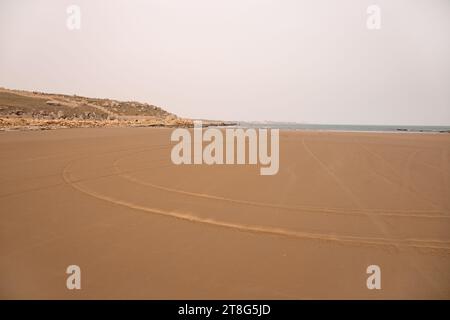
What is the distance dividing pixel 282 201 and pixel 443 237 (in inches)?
106

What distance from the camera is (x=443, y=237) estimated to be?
4.18 meters

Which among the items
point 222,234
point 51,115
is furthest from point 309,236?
point 51,115

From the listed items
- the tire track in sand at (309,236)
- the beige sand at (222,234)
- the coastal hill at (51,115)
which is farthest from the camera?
the coastal hill at (51,115)

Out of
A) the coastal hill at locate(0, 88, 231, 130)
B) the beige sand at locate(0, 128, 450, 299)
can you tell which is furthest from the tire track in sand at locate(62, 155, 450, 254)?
the coastal hill at locate(0, 88, 231, 130)

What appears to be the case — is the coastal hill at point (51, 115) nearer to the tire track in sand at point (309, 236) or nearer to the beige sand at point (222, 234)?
the beige sand at point (222, 234)

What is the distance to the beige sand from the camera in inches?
120

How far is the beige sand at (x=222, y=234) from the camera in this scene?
304 centimetres

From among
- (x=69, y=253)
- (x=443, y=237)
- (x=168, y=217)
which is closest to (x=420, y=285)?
(x=443, y=237)

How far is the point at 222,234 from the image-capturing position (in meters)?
4.15

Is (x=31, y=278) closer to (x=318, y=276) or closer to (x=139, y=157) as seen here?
(x=318, y=276)

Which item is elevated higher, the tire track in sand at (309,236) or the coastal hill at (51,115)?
the coastal hill at (51,115)

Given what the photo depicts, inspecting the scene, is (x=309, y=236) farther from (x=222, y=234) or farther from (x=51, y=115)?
(x=51, y=115)

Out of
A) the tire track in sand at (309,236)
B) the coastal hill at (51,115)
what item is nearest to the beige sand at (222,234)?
the tire track in sand at (309,236)

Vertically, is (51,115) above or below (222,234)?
above
